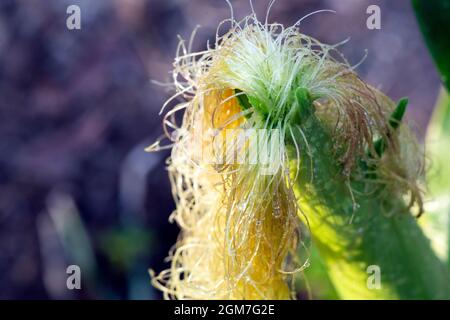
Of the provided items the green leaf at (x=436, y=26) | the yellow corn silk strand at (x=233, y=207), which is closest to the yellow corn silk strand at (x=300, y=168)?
the yellow corn silk strand at (x=233, y=207)

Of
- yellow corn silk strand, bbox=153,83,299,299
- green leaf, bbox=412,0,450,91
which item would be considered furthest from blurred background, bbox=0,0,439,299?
green leaf, bbox=412,0,450,91

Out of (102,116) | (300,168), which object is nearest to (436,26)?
(300,168)

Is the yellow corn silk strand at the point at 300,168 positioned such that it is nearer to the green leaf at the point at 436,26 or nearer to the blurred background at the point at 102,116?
the green leaf at the point at 436,26

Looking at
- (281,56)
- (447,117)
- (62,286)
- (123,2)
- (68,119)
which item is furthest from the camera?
(123,2)

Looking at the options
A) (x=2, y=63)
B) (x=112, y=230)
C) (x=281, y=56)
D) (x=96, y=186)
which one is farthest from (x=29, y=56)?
(x=281, y=56)

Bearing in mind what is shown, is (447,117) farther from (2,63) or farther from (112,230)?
(2,63)

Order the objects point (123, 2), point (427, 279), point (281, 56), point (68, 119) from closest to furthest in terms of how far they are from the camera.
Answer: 1. point (281, 56)
2. point (427, 279)
3. point (68, 119)
4. point (123, 2)
